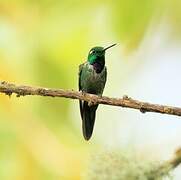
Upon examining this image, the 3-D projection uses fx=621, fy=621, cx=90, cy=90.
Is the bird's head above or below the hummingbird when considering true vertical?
above

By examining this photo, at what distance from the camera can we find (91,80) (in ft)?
7.98

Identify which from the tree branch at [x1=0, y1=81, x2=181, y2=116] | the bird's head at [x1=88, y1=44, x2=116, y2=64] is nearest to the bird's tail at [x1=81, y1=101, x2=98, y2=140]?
the bird's head at [x1=88, y1=44, x2=116, y2=64]

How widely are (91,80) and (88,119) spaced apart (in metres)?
0.19

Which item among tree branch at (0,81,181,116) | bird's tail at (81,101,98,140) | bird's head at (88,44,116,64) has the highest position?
bird's head at (88,44,116,64)

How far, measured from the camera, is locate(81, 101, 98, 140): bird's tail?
2292 mm

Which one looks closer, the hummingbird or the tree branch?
the tree branch

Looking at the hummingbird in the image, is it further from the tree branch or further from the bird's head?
the tree branch

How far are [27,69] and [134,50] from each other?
0.55 meters

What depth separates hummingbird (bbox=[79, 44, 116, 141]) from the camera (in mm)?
2303

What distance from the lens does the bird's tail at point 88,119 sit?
2.29m

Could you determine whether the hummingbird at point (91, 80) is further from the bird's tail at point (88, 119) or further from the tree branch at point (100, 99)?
the tree branch at point (100, 99)

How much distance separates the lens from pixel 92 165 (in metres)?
1.78

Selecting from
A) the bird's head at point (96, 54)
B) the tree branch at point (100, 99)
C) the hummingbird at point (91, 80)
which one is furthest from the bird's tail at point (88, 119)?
the tree branch at point (100, 99)

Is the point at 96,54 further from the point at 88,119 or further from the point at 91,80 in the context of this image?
the point at 88,119
